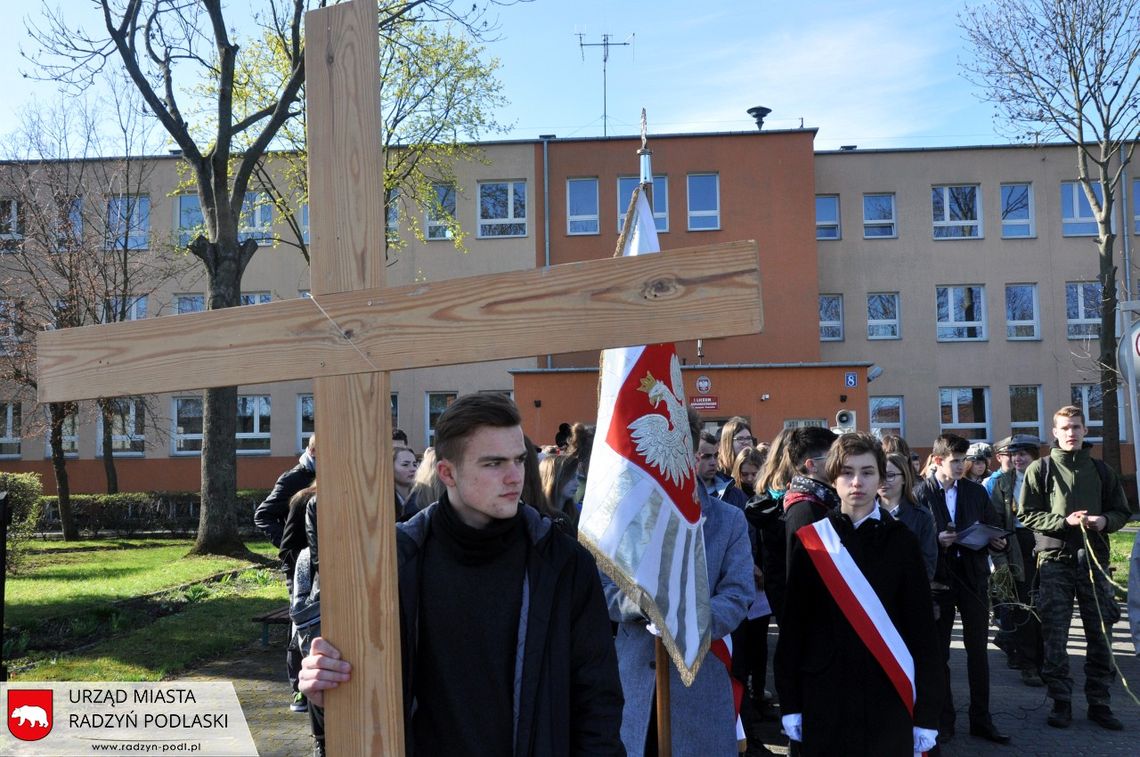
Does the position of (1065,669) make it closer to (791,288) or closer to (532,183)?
(791,288)

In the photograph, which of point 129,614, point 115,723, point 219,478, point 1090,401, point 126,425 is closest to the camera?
point 115,723

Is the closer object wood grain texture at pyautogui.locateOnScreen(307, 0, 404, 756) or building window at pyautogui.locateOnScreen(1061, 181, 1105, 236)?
wood grain texture at pyautogui.locateOnScreen(307, 0, 404, 756)

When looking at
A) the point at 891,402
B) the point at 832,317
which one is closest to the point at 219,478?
the point at 832,317

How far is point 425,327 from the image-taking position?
230cm

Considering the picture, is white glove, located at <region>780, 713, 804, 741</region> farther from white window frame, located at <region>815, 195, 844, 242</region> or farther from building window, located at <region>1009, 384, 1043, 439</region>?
building window, located at <region>1009, 384, 1043, 439</region>

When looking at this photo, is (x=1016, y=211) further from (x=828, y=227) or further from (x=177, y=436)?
(x=177, y=436)

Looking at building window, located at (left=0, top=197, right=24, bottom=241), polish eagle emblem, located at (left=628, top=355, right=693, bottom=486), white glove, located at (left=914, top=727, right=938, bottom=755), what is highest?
building window, located at (left=0, top=197, right=24, bottom=241)

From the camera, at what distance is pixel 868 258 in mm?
33125

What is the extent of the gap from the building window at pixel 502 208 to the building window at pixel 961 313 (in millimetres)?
14219

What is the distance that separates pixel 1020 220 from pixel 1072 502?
28.6m

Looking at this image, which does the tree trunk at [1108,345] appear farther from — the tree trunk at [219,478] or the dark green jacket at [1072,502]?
the tree trunk at [219,478]

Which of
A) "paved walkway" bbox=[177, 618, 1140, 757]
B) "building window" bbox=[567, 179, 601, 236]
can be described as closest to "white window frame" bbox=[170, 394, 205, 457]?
"building window" bbox=[567, 179, 601, 236]

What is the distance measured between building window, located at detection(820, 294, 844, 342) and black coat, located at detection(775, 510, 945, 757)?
29679 mm

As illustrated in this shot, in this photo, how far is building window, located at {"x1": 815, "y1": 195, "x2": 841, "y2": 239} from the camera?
33.3m
